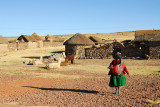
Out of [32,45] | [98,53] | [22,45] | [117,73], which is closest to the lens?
[117,73]

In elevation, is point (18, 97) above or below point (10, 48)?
below

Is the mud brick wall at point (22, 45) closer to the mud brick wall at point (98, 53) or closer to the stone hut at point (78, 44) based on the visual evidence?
the stone hut at point (78, 44)

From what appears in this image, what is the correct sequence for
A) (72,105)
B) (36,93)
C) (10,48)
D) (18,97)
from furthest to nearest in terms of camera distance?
(10,48)
(36,93)
(18,97)
(72,105)

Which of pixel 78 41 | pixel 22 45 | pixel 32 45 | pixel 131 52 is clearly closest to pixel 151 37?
pixel 131 52

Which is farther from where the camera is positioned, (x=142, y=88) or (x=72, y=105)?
(x=142, y=88)

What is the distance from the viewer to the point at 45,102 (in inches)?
283

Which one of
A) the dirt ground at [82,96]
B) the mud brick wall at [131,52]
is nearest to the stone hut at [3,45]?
the mud brick wall at [131,52]

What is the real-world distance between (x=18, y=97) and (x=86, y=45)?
21860 mm

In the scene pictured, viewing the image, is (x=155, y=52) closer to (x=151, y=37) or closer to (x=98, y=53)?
(x=151, y=37)

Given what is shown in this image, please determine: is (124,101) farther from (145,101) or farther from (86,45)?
(86,45)

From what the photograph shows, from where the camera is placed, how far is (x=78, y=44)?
1102 inches

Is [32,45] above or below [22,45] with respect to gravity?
above

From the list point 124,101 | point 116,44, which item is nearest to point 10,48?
point 116,44

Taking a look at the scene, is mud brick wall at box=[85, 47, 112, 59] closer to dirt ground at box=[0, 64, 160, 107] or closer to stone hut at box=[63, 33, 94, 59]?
stone hut at box=[63, 33, 94, 59]
